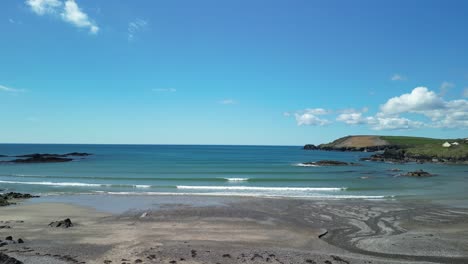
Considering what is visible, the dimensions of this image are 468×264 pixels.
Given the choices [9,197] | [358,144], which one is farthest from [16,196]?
[358,144]

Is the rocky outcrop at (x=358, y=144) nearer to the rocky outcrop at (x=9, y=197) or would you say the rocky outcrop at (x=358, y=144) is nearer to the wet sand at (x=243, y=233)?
the wet sand at (x=243, y=233)

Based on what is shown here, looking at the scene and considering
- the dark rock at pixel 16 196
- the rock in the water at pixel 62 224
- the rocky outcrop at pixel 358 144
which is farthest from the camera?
the rocky outcrop at pixel 358 144

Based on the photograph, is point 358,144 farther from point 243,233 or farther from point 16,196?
point 243,233

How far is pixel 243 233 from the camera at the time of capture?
61.2ft

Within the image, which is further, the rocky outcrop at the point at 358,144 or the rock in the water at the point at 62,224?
the rocky outcrop at the point at 358,144

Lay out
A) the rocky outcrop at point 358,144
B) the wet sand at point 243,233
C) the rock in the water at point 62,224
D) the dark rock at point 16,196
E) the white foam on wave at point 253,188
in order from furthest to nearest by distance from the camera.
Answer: the rocky outcrop at point 358,144
the white foam on wave at point 253,188
the dark rock at point 16,196
the rock in the water at point 62,224
the wet sand at point 243,233

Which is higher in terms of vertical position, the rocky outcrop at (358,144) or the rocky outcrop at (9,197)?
the rocky outcrop at (358,144)

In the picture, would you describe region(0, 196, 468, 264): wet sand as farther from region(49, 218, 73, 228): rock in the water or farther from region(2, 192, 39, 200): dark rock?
region(2, 192, 39, 200): dark rock

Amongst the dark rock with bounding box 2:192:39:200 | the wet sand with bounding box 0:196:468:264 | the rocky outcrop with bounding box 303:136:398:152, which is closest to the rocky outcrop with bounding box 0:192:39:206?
the dark rock with bounding box 2:192:39:200

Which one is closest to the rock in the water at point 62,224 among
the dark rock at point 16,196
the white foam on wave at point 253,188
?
the dark rock at point 16,196

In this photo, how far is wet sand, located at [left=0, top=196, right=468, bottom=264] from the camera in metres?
14.4

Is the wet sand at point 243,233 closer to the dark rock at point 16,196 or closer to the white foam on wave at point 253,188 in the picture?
the dark rock at point 16,196

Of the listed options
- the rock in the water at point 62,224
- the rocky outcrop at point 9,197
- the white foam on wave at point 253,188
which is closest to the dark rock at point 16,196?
the rocky outcrop at point 9,197

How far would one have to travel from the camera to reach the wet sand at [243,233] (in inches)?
567
